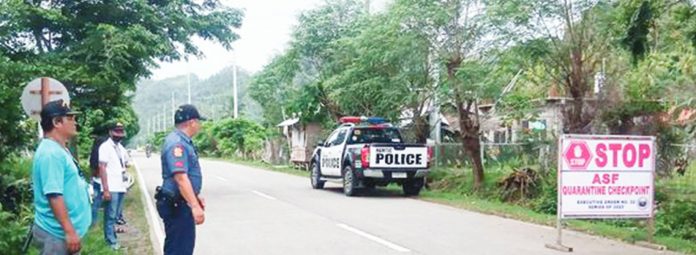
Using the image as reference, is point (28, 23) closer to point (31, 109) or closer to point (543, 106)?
point (31, 109)

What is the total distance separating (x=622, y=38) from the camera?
33.7 feet

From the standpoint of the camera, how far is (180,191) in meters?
6.33

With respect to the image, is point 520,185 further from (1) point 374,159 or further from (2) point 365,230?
(2) point 365,230

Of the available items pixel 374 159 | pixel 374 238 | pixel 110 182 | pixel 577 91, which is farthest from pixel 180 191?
pixel 577 91

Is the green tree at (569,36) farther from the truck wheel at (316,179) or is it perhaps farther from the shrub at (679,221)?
the truck wheel at (316,179)

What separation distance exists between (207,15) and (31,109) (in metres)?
9.16

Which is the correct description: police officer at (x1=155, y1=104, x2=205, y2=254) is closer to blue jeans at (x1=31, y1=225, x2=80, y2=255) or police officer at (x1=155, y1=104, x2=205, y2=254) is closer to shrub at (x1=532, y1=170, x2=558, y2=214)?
blue jeans at (x1=31, y1=225, x2=80, y2=255)

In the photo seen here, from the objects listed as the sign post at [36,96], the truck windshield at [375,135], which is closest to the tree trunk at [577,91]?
the truck windshield at [375,135]

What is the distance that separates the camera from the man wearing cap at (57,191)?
16.5ft

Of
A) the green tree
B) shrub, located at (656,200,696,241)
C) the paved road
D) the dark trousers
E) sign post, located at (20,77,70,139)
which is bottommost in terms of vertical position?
the paved road

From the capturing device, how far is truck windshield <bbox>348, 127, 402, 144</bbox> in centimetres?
2003

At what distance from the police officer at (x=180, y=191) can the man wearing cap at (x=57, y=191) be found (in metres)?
1.06

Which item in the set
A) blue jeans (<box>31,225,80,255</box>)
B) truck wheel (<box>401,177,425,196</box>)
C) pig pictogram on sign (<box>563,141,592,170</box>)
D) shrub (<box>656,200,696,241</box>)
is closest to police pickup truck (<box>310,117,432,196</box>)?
truck wheel (<box>401,177,425,196</box>)

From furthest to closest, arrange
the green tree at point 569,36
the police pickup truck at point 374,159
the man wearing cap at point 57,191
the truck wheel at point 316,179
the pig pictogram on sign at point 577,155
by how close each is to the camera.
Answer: the truck wheel at point 316,179, the police pickup truck at point 374,159, the green tree at point 569,36, the pig pictogram on sign at point 577,155, the man wearing cap at point 57,191
